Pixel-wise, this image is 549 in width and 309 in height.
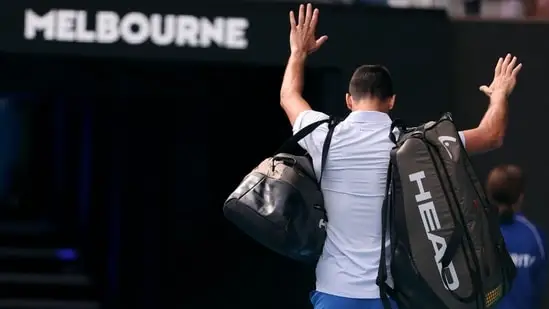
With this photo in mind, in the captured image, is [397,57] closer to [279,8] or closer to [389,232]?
[279,8]

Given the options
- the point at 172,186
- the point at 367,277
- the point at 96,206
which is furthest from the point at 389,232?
the point at 96,206

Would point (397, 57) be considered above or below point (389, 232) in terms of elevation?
above

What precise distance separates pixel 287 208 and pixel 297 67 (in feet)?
2.11

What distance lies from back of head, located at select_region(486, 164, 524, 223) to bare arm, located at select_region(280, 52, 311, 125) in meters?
1.51

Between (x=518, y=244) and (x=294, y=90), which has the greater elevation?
(x=294, y=90)

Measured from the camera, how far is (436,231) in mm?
3689

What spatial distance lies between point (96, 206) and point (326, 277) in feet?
20.6

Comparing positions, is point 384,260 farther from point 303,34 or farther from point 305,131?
point 303,34

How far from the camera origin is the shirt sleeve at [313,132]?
154 inches

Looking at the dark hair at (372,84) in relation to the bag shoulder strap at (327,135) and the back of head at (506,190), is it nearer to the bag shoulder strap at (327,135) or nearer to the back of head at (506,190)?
the bag shoulder strap at (327,135)

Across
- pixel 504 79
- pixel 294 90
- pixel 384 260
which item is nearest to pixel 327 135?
pixel 294 90

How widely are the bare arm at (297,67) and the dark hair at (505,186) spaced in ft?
4.82

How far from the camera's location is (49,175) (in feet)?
34.7

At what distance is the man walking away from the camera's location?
12.6 ft
